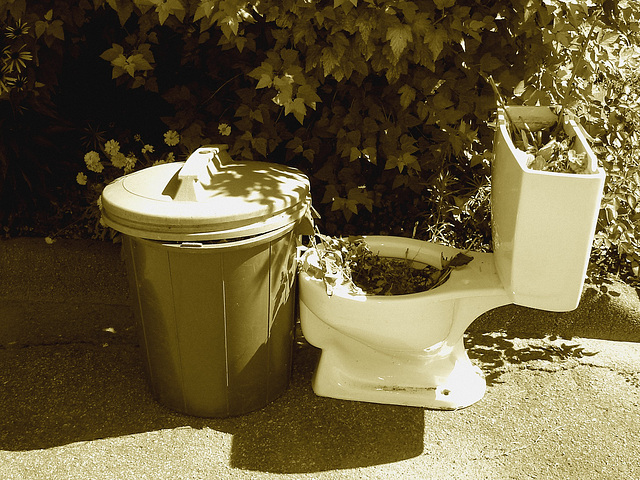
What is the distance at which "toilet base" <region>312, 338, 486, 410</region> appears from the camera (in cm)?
249

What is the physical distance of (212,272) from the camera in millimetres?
2090

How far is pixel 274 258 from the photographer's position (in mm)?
2195

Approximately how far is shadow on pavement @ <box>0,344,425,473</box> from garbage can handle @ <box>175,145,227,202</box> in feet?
2.83

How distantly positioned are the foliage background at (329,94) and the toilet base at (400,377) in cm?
64

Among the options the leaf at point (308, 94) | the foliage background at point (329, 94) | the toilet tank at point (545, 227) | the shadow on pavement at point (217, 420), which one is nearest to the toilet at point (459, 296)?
the toilet tank at point (545, 227)

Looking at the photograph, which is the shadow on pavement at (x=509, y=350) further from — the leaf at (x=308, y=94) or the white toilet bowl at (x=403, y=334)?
the leaf at (x=308, y=94)

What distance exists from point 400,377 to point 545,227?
2.81ft

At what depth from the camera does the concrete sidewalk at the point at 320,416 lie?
2195 mm

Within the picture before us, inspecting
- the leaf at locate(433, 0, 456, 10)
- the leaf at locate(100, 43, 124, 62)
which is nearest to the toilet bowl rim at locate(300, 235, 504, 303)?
the leaf at locate(433, 0, 456, 10)

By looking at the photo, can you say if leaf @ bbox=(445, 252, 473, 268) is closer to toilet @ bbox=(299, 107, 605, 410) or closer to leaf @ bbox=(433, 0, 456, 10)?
toilet @ bbox=(299, 107, 605, 410)

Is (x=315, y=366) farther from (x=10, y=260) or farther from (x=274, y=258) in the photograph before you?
(x=10, y=260)

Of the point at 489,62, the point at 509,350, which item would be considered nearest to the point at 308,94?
the point at 489,62

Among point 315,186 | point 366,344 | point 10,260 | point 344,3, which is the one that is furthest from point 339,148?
point 10,260

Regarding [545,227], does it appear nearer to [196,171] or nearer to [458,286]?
[458,286]
